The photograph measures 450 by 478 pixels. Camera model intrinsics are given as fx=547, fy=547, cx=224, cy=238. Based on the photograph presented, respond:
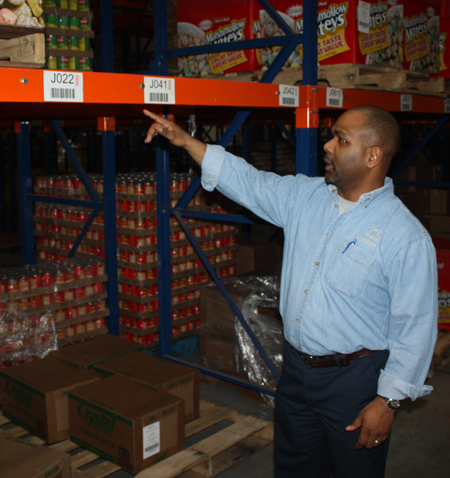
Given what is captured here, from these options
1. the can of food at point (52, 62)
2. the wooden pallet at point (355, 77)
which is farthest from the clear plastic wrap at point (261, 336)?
the can of food at point (52, 62)

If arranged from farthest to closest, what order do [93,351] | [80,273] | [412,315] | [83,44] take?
1. [80,273]
2. [93,351]
3. [83,44]
4. [412,315]

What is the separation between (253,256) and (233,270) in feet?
1.56

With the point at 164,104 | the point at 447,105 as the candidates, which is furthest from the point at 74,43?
the point at 447,105

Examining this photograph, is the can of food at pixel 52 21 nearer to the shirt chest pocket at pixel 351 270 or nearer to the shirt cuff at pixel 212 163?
the shirt cuff at pixel 212 163

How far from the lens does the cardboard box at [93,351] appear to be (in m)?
4.27

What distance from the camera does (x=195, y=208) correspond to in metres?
5.75

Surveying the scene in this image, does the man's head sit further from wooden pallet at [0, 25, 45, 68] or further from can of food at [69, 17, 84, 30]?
can of food at [69, 17, 84, 30]

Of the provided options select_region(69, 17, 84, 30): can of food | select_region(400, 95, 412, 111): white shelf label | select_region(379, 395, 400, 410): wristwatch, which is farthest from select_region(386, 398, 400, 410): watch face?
select_region(400, 95, 412, 111): white shelf label

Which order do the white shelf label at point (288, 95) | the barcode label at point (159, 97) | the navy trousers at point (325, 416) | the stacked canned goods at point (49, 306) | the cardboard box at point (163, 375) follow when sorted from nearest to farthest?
the navy trousers at point (325, 416), the barcode label at point (159, 97), the white shelf label at point (288, 95), the cardboard box at point (163, 375), the stacked canned goods at point (49, 306)

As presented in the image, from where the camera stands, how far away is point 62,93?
256 cm

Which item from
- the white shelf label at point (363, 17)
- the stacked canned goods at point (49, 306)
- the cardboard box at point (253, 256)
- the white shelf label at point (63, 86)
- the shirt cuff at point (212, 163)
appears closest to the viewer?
the white shelf label at point (63, 86)

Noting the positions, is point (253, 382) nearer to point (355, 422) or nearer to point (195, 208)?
point (195, 208)

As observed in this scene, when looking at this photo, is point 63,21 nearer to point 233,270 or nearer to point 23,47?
point 23,47

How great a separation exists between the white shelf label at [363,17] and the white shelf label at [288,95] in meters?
0.90
